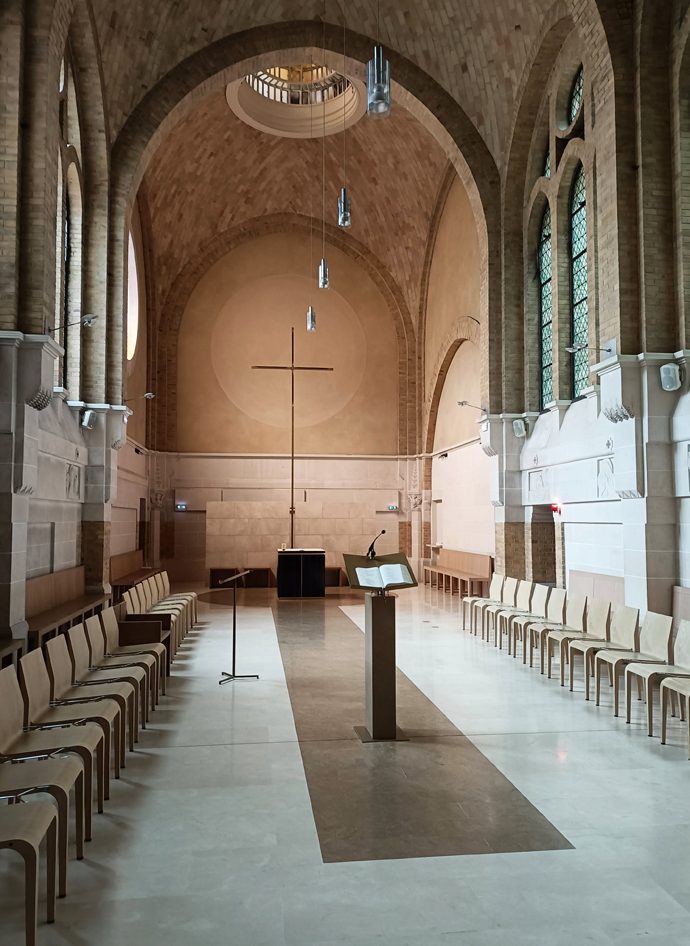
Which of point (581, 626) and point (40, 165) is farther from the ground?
point (40, 165)

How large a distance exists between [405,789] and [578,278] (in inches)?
357

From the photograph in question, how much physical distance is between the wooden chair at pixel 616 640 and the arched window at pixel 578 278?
4.46 m

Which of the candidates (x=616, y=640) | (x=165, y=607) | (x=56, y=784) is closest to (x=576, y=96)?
(x=616, y=640)

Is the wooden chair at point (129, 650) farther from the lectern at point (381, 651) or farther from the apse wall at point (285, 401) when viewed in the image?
the apse wall at point (285, 401)

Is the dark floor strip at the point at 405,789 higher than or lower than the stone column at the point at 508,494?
lower


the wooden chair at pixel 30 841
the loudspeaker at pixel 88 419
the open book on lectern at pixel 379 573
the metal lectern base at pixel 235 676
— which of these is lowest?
the metal lectern base at pixel 235 676

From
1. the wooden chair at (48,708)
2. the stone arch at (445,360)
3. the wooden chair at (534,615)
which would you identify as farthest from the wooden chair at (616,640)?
the stone arch at (445,360)

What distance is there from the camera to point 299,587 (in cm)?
1705

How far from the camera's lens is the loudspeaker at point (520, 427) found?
1327 centimetres

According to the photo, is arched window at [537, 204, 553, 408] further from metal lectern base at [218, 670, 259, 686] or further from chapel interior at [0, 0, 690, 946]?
metal lectern base at [218, 670, 259, 686]

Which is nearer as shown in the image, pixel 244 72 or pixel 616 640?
pixel 616 640

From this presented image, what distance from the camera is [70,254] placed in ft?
39.4

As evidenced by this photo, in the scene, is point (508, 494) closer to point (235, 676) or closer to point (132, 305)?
point (235, 676)

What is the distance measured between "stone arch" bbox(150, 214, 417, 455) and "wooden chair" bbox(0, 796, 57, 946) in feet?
57.7
